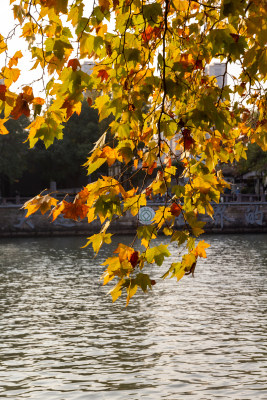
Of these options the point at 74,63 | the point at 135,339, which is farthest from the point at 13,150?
the point at 74,63

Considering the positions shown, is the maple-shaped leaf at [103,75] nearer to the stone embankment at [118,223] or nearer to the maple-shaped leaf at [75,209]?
the maple-shaped leaf at [75,209]

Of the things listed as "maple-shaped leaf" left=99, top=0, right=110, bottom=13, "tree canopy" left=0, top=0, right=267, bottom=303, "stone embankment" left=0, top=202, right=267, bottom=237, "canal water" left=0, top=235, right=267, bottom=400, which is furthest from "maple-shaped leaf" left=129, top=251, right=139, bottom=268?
"stone embankment" left=0, top=202, right=267, bottom=237

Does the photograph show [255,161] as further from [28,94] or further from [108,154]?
[28,94]

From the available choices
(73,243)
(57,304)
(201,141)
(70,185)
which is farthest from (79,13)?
(70,185)

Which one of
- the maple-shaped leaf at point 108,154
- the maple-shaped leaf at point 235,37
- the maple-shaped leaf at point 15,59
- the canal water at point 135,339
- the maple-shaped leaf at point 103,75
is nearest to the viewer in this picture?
the maple-shaped leaf at point 235,37

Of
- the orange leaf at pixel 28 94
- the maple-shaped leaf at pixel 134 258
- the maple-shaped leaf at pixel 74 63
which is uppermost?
the maple-shaped leaf at pixel 74 63

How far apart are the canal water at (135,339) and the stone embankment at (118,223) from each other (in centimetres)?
2956

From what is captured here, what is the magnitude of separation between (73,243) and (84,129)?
22.5m

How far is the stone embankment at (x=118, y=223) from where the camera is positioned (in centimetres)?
6259

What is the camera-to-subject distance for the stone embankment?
205ft

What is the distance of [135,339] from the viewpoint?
17969mm

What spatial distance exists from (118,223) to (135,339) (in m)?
45.6

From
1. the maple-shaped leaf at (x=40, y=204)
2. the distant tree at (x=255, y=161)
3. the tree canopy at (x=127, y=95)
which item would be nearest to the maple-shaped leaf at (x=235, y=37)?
the tree canopy at (x=127, y=95)

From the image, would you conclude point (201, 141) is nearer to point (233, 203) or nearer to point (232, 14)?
point (232, 14)
